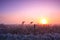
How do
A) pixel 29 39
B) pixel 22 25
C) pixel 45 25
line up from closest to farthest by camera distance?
pixel 29 39, pixel 22 25, pixel 45 25

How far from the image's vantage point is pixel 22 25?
1153 inches

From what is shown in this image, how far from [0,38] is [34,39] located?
365 centimetres

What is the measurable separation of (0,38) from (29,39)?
3.17 m

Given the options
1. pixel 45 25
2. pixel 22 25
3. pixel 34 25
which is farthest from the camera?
pixel 45 25

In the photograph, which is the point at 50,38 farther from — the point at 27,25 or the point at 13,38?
the point at 27,25

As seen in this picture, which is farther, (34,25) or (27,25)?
(27,25)

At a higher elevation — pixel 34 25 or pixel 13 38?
pixel 34 25

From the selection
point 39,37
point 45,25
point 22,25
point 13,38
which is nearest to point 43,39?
point 39,37

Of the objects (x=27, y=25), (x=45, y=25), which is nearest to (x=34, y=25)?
(x=27, y=25)

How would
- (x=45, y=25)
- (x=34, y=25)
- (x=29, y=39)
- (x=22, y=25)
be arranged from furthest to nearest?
(x=45, y=25)
(x=22, y=25)
(x=34, y=25)
(x=29, y=39)

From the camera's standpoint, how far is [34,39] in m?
17.9

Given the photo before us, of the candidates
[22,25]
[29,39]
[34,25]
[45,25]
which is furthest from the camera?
[45,25]

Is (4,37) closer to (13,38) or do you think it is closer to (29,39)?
(13,38)

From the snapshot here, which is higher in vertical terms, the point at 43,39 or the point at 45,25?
the point at 45,25
